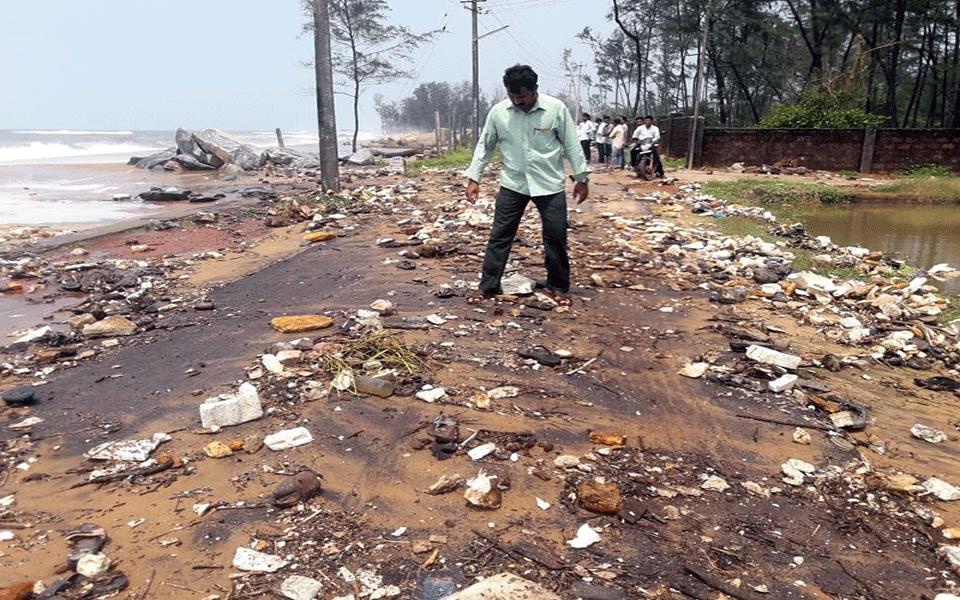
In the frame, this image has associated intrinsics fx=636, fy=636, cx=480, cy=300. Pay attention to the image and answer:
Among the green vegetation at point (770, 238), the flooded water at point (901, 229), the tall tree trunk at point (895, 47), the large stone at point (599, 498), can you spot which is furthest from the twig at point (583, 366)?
the tall tree trunk at point (895, 47)

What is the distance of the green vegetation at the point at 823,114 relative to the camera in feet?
52.9

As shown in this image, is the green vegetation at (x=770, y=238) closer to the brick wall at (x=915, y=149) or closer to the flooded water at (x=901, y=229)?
the flooded water at (x=901, y=229)

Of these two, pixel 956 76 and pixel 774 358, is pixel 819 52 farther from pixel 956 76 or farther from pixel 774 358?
pixel 774 358

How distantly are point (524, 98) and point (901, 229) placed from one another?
8.26 metres

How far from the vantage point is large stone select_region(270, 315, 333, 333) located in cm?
366

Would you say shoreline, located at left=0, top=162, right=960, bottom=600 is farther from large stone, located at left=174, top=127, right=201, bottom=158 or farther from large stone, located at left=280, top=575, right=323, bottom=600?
large stone, located at left=174, top=127, right=201, bottom=158

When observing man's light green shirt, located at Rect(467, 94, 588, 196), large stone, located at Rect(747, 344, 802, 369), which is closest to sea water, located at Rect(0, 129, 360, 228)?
man's light green shirt, located at Rect(467, 94, 588, 196)

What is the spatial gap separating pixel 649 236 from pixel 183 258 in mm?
4661

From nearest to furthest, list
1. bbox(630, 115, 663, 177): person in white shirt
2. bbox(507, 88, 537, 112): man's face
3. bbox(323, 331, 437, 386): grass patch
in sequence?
bbox(323, 331, 437, 386): grass patch, bbox(507, 88, 537, 112): man's face, bbox(630, 115, 663, 177): person in white shirt

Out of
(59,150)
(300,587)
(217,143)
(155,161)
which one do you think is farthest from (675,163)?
(59,150)

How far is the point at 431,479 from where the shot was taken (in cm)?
223

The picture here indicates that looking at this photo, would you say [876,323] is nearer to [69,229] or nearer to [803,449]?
[803,449]

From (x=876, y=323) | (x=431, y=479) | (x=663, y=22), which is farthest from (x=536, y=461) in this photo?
(x=663, y=22)

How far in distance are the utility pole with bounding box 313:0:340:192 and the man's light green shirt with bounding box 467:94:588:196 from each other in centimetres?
641
